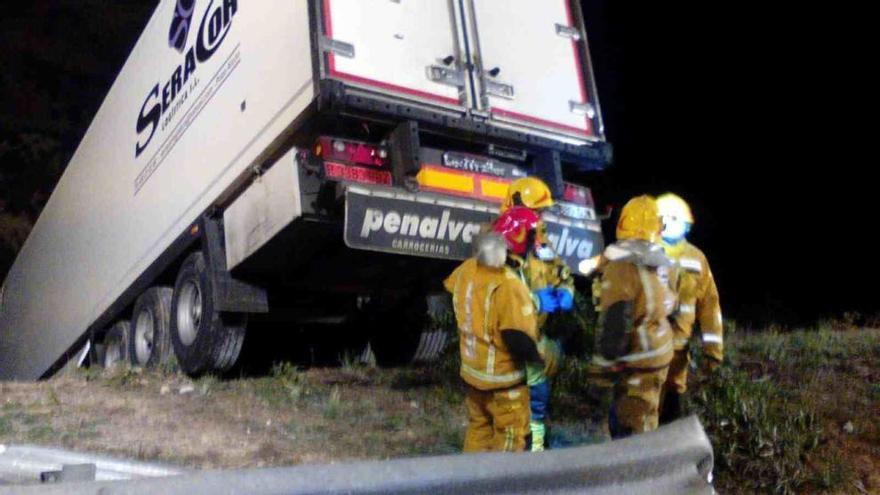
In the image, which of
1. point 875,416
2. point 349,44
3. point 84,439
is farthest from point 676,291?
point 84,439

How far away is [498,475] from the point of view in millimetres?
2305

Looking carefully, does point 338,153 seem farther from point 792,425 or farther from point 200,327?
point 792,425

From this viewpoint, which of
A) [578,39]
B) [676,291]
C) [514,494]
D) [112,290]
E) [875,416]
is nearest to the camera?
[514,494]

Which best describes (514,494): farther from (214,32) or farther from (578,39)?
(214,32)

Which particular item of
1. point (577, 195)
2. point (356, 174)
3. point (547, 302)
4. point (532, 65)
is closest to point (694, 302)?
point (547, 302)

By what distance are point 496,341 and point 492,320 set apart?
10 cm

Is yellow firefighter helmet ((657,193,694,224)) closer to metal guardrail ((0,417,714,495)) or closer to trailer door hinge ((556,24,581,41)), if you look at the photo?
trailer door hinge ((556,24,581,41))

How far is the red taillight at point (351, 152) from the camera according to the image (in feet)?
18.5

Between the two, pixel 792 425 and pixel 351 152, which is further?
pixel 351 152

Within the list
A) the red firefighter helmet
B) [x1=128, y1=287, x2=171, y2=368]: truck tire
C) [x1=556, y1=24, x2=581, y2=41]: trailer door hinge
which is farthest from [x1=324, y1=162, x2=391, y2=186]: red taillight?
[x1=128, y1=287, x2=171, y2=368]: truck tire

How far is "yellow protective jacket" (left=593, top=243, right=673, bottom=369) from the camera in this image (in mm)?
4262

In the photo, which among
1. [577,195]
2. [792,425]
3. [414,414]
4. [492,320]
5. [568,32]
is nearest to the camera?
[492,320]

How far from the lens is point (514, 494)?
2.32 metres

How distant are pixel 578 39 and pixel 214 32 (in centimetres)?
276
